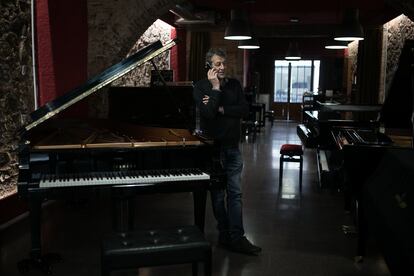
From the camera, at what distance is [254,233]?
4406mm

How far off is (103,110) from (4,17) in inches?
77.4

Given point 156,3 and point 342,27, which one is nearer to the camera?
point 156,3

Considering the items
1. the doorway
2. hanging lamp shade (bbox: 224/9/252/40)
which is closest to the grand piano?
hanging lamp shade (bbox: 224/9/252/40)

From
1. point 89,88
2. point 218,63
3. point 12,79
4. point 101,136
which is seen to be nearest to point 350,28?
point 218,63

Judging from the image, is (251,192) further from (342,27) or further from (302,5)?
(302,5)

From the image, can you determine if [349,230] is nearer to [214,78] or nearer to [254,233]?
[254,233]

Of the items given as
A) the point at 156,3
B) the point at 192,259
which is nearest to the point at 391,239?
the point at 192,259

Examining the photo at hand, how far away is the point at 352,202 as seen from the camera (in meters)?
5.25

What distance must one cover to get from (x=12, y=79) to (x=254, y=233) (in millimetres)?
2677

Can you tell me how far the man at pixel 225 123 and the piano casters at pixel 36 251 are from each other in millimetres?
1335

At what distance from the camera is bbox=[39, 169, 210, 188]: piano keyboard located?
10.3ft

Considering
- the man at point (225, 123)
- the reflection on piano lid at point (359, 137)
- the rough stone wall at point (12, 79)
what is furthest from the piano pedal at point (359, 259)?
the rough stone wall at point (12, 79)

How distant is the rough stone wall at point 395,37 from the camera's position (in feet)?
27.8

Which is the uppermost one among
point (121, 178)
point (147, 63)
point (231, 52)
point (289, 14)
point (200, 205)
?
point (289, 14)
